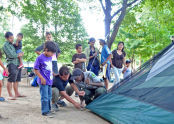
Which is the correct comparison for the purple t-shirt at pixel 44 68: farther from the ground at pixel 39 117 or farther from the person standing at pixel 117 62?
the person standing at pixel 117 62

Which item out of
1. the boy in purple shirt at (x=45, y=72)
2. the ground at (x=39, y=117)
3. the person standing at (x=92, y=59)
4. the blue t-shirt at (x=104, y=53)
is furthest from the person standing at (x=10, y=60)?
the blue t-shirt at (x=104, y=53)

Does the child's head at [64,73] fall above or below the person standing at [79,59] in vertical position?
below

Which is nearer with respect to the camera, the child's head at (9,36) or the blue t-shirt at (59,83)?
the blue t-shirt at (59,83)

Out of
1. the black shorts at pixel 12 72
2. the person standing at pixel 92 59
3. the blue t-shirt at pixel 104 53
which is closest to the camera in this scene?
the black shorts at pixel 12 72

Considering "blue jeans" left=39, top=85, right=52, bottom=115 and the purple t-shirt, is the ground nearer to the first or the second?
"blue jeans" left=39, top=85, right=52, bottom=115

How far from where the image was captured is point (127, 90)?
118 inches

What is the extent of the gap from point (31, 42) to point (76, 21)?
5218mm

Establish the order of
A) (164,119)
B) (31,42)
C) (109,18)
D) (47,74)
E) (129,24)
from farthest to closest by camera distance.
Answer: (31,42) < (129,24) < (109,18) < (47,74) < (164,119)

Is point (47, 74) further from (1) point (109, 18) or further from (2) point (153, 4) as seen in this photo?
(2) point (153, 4)

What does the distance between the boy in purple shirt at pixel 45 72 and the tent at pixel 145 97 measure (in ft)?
2.80

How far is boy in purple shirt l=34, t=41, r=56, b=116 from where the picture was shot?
3.24 metres

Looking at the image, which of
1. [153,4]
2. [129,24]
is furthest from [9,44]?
[129,24]

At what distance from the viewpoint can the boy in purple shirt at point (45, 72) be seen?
3.24 metres

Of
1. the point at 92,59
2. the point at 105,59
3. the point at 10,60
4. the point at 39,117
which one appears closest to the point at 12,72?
the point at 10,60
